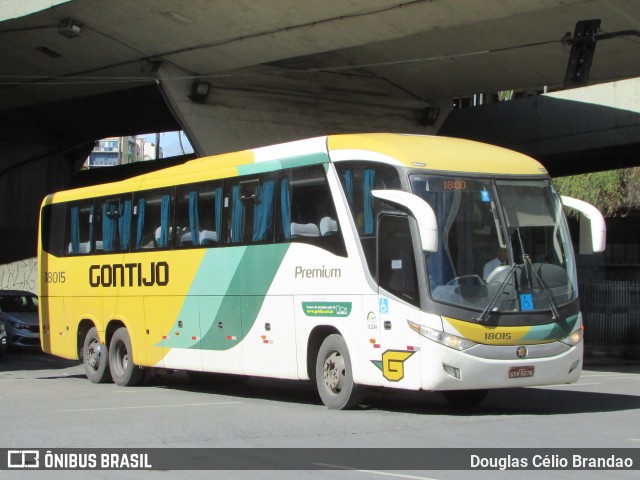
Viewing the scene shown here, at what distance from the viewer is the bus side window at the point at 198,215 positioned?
1619 cm

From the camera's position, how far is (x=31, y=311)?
93.2ft

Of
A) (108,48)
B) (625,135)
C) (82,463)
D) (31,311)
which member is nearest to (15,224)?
(31,311)

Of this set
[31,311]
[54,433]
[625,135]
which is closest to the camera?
[54,433]

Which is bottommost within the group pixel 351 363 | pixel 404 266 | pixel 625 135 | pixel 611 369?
pixel 611 369

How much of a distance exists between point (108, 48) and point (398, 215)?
15.5 m

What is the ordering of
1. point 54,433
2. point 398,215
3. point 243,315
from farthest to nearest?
point 243,315, point 398,215, point 54,433

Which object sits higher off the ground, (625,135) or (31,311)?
(625,135)

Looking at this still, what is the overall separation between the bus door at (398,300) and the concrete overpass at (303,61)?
9779 mm

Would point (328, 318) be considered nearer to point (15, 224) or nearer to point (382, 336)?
point (382, 336)

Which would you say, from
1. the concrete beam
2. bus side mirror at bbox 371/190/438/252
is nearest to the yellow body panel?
bus side mirror at bbox 371/190/438/252

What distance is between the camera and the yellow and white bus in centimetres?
1248

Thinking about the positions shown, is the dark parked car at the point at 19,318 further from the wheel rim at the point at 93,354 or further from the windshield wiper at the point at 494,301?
the windshield wiper at the point at 494,301

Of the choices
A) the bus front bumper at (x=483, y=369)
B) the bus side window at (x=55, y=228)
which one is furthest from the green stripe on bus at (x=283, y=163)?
the bus side window at (x=55, y=228)

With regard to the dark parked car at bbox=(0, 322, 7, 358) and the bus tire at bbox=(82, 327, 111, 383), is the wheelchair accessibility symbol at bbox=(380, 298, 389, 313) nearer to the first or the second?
the bus tire at bbox=(82, 327, 111, 383)
